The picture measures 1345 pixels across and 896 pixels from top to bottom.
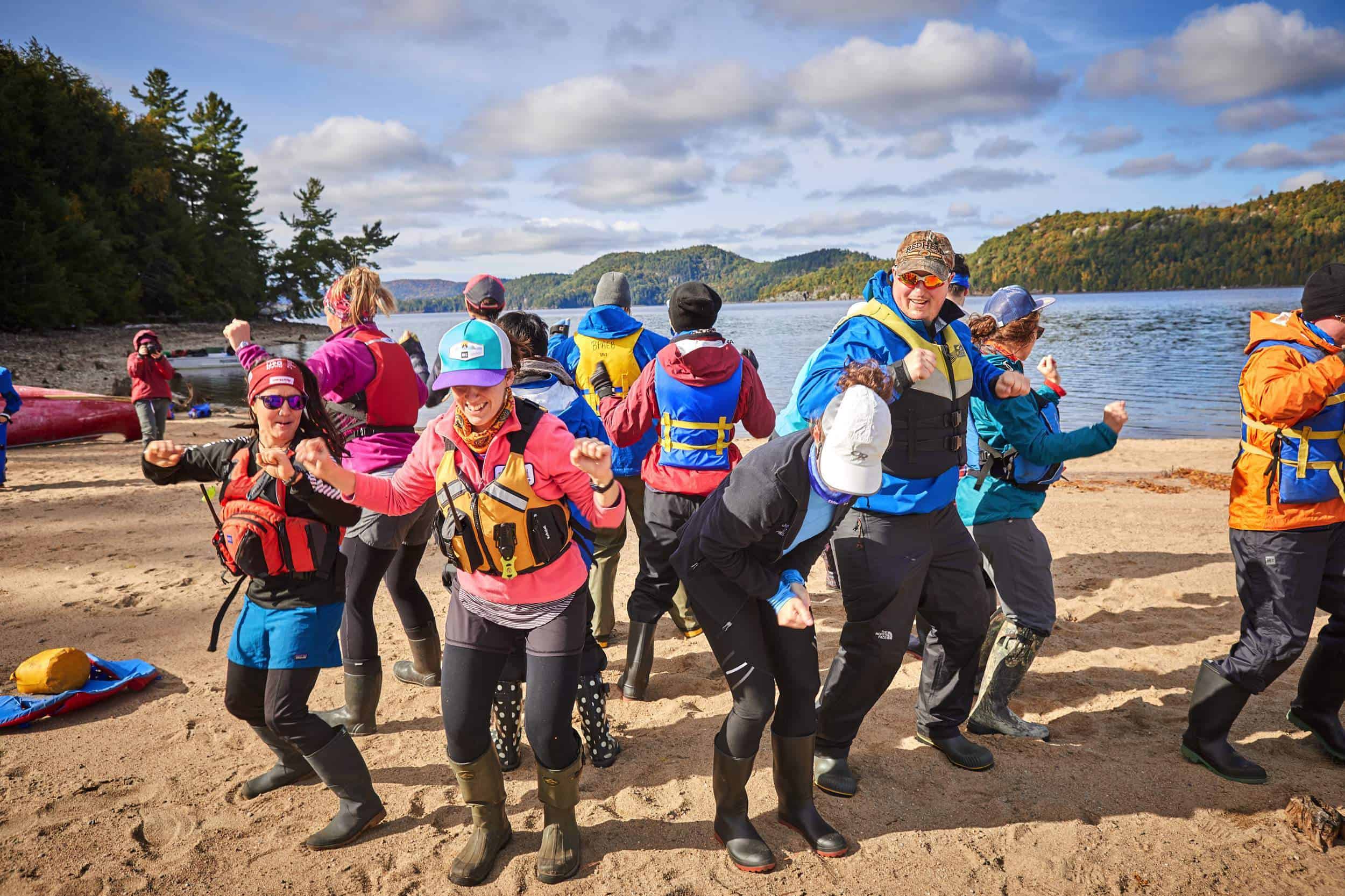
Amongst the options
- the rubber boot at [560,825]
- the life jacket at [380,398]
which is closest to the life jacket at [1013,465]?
the rubber boot at [560,825]

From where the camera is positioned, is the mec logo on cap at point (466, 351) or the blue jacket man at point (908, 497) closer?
the mec logo on cap at point (466, 351)

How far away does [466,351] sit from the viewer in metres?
3.04

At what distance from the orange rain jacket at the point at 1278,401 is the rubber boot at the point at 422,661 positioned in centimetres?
490

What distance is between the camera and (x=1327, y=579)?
401cm

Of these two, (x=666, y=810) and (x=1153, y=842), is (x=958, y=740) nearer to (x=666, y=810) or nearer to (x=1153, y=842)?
(x=1153, y=842)

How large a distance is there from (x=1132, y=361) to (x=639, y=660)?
40.9 meters

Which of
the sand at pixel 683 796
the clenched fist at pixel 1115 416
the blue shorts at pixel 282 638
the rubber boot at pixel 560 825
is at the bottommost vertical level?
the sand at pixel 683 796

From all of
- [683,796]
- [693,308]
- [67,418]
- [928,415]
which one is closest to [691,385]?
[693,308]

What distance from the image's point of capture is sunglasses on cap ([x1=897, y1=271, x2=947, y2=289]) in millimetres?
3727

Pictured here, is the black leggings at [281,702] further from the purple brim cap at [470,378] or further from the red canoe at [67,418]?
the red canoe at [67,418]

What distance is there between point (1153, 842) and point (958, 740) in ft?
3.36

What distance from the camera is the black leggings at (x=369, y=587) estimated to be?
433cm

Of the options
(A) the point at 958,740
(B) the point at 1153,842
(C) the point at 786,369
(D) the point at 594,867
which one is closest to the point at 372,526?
(D) the point at 594,867

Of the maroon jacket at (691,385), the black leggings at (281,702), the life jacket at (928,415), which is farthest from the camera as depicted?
the maroon jacket at (691,385)
